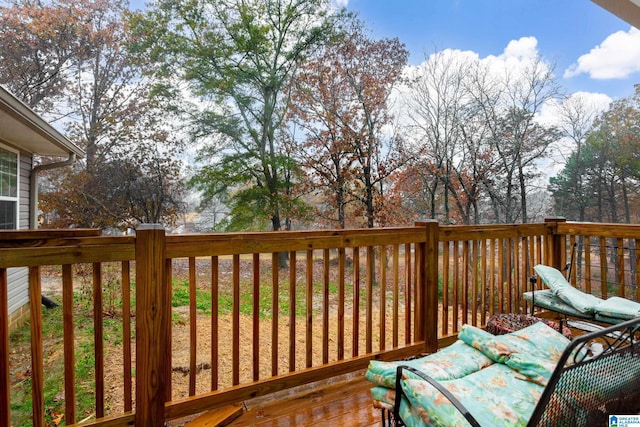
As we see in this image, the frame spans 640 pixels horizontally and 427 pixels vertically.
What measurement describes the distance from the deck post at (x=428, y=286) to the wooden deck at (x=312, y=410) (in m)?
0.61

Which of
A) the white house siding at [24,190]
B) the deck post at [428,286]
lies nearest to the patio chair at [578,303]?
→ the deck post at [428,286]

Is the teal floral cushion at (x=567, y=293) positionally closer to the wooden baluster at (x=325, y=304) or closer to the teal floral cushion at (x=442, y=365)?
the teal floral cushion at (x=442, y=365)

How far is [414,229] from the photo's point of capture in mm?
2189

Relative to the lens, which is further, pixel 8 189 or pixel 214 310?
pixel 8 189

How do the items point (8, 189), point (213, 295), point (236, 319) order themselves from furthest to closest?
point (8, 189)
point (236, 319)
point (213, 295)

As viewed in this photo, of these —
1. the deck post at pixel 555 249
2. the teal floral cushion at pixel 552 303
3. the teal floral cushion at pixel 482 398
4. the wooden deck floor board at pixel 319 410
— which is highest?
the deck post at pixel 555 249

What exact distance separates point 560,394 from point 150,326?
1556 millimetres

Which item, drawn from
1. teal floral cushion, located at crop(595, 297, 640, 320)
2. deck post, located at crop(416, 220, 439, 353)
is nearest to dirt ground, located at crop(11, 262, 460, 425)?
deck post, located at crop(416, 220, 439, 353)

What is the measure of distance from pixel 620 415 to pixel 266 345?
3.43 meters

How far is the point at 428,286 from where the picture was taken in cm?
226

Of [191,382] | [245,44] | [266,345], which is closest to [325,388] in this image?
[191,382]

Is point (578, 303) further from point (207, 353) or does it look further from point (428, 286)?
point (207, 353)

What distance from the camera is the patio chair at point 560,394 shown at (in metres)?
0.82

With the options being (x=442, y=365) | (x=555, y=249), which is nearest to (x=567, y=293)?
(x=555, y=249)
